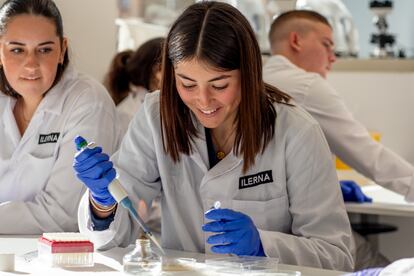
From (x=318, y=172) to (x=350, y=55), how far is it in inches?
117

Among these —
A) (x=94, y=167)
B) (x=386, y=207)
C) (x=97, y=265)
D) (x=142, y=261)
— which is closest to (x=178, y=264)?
(x=142, y=261)

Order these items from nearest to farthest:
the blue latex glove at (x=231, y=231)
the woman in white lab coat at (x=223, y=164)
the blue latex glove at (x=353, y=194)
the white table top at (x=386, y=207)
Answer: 1. the blue latex glove at (x=231, y=231)
2. the woman in white lab coat at (x=223, y=164)
3. the white table top at (x=386, y=207)
4. the blue latex glove at (x=353, y=194)

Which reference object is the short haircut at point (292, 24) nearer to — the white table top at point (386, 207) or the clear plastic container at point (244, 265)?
the white table top at point (386, 207)

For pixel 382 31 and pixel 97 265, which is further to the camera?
pixel 382 31

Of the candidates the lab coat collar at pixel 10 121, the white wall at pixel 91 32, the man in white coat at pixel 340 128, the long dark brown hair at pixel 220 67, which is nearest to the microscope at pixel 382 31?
the man in white coat at pixel 340 128

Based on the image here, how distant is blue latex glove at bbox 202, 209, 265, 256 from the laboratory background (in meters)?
1.32

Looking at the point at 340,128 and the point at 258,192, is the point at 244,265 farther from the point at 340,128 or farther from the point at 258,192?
the point at 340,128

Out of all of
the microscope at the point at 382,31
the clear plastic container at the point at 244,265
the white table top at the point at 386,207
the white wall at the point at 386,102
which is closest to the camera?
the clear plastic container at the point at 244,265

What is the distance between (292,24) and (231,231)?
174 cm

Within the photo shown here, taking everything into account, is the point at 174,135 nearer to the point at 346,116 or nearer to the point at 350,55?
the point at 346,116

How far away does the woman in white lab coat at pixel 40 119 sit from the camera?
2.67 metres

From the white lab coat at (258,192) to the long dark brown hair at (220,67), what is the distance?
0.10ft

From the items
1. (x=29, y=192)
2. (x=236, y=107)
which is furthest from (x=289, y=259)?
(x=29, y=192)

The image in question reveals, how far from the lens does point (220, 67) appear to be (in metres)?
2.17
